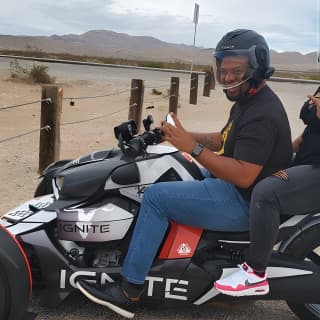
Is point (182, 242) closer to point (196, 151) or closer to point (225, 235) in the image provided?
point (225, 235)

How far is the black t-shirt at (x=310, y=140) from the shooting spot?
2.93 metres

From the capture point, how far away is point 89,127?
33.9 feet

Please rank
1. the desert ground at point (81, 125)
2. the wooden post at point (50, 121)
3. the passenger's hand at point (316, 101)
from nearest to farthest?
the passenger's hand at point (316, 101) < the desert ground at point (81, 125) < the wooden post at point (50, 121)

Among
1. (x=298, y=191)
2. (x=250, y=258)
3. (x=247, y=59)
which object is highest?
(x=247, y=59)

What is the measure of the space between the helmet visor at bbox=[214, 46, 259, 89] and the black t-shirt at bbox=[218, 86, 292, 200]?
131 millimetres

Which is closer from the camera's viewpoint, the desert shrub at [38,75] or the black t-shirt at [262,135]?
the black t-shirt at [262,135]

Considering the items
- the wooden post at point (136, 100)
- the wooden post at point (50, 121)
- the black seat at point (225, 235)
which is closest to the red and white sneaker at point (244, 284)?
the black seat at point (225, 235)

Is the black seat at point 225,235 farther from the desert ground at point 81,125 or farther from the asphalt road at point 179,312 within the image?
the desert ground at point 81,125

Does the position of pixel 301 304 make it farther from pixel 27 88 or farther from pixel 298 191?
pixel 27 88

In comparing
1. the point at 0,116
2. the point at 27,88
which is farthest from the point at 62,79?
the point at 0,116

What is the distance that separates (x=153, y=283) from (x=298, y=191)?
0.95 meters

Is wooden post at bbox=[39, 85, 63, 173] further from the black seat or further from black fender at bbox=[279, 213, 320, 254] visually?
black fender at bbox=[279, 213, 320, 254]

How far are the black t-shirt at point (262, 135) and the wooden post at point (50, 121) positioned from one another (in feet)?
11.8

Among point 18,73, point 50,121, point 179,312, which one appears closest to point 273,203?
point 179,312
